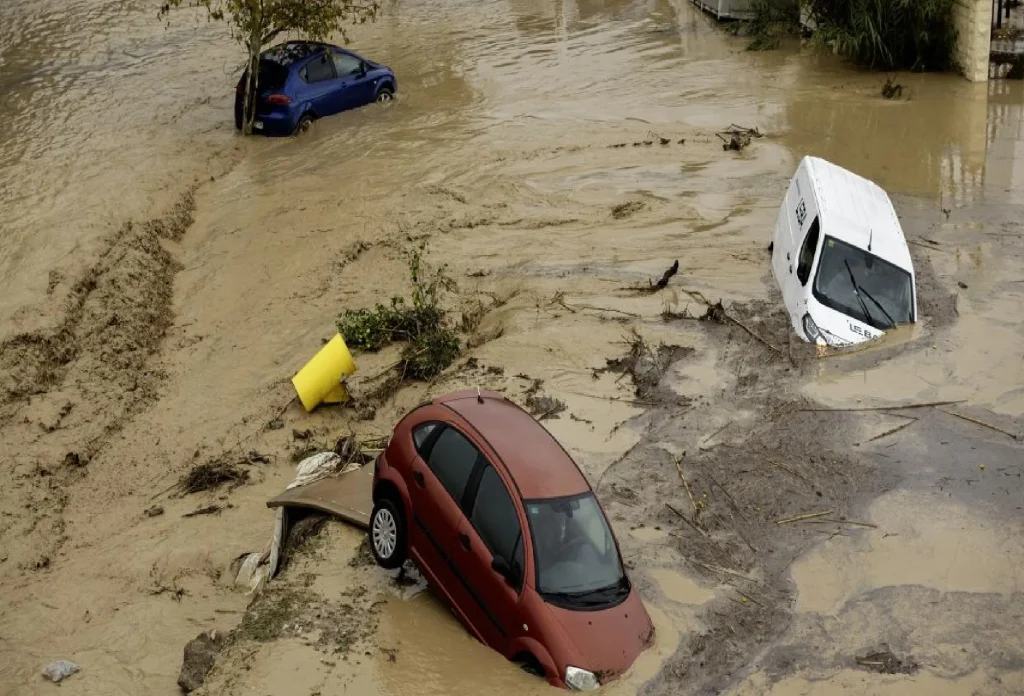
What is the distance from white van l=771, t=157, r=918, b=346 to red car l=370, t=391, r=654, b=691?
5092 mm

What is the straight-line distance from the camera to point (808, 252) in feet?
44.5

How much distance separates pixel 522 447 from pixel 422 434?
0.84 metres

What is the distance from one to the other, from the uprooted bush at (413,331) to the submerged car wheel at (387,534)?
12.5 feet

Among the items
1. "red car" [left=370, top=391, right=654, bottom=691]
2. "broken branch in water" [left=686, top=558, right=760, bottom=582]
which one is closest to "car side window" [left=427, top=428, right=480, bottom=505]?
"red car" [left=370, top=391, right=654, bottom=691]

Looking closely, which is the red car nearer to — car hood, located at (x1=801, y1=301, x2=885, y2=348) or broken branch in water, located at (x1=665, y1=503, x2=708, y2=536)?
broken branch in water, located at (x1=665, y1=503, x2=708, y2=536)

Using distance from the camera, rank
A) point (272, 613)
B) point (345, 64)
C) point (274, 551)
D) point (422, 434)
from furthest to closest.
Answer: point (345, 64) < point (274, 551) < point (422, 434) < point (272, 613)

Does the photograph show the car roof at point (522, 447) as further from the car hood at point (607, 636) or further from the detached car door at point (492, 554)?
the car hood at point (607, 636)

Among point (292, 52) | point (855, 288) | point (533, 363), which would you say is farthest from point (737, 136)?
point (533, 363)

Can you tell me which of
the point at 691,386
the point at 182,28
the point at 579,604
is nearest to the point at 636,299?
the point at 691,386

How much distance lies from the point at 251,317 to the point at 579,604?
26.0 ft

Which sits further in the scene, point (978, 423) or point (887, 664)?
point (978, 423)

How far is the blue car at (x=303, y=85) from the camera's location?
20578mm

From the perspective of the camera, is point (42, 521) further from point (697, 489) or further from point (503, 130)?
point (503, 130)

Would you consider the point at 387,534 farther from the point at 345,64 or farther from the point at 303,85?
the point at 345,64
